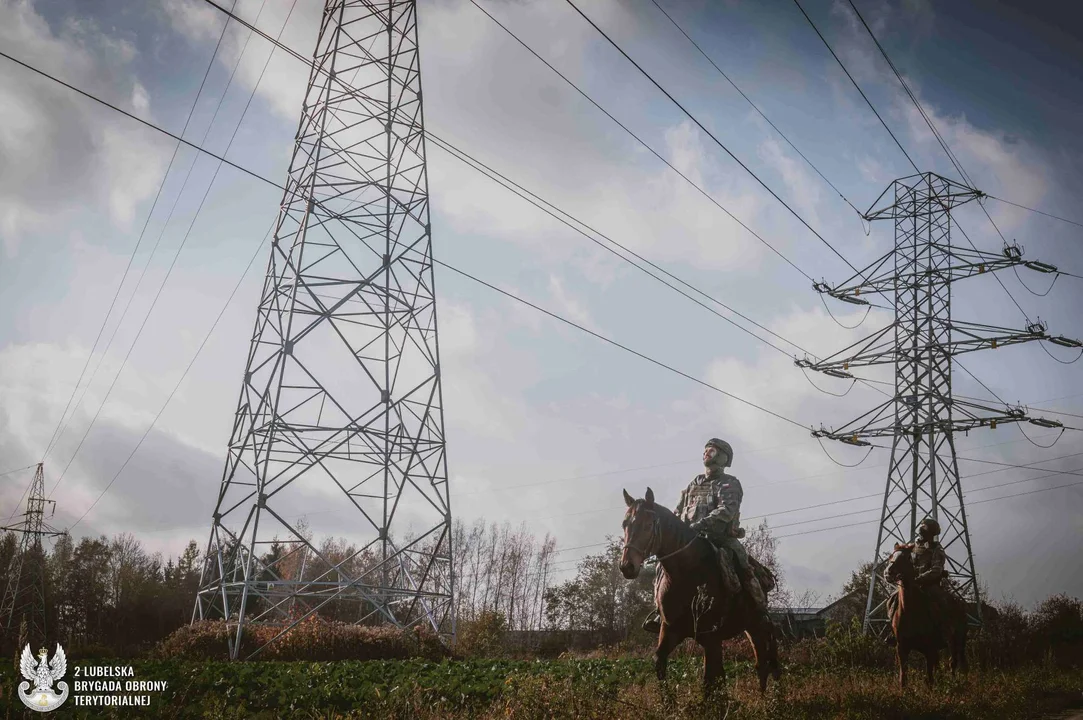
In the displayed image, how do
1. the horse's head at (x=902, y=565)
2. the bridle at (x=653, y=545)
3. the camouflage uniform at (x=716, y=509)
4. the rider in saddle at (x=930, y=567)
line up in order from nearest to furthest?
the bridle at (x=653, y=545) → the camouflage uniform at (x=716, y=509) → the horse's head at (x=902, y=565) → the rider in saddle at (x=930, y=567)

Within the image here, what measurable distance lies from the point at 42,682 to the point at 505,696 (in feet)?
16.5

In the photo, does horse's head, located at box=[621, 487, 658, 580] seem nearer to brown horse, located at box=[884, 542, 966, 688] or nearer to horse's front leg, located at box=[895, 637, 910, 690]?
brown horse, located at box=[884, 542, 966, 688]

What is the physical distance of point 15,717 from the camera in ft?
23.5

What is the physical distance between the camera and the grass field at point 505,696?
7332 mm

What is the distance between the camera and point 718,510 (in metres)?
9.53

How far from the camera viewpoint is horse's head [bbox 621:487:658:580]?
27.5 ft

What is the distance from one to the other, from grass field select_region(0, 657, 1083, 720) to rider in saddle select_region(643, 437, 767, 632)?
1.28 meters

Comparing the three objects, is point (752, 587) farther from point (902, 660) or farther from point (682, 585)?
point (902, 660)

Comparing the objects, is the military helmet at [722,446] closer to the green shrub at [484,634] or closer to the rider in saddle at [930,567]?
the rider in saddle at [930,567]

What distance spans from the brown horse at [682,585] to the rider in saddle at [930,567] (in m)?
5.38

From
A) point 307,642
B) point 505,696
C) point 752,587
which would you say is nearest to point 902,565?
point 752,587

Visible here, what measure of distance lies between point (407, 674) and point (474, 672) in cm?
135

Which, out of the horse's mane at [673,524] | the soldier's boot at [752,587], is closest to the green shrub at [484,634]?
the soldier's boot at [752,587]

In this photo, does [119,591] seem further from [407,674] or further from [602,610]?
[407,674]
